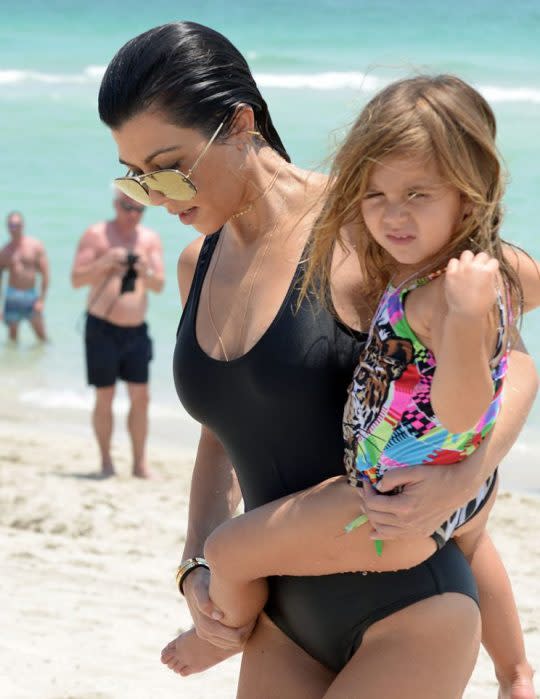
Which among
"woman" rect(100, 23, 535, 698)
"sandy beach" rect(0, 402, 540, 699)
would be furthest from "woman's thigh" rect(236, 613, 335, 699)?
"sandy beach" rect(0, 402, 540, 699)

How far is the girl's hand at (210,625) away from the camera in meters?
2.21

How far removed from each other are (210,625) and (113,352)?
6162 mm

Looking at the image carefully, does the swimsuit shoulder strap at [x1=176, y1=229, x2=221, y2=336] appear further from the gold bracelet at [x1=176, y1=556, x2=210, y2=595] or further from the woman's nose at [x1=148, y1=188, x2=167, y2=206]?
the gold bracelet at [x1=176, y1=556, x2=210, y2=595]

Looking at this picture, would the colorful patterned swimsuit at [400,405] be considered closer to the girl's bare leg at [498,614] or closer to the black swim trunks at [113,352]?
the girl's bare leg at [498,614]

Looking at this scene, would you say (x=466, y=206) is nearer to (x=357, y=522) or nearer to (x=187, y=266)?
(x=357, y=522)

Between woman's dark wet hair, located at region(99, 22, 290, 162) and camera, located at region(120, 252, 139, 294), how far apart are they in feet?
19.7

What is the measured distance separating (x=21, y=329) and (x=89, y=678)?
10.0m

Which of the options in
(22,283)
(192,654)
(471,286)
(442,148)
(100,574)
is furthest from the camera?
(22,283)

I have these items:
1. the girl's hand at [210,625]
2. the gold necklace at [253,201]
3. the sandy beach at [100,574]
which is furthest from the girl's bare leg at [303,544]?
the sandy beach at [100,574]

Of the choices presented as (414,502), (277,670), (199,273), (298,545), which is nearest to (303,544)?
(298,545)

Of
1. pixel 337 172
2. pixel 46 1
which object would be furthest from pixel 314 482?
pixel 46 1

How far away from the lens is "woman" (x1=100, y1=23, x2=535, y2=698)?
1.97 meters

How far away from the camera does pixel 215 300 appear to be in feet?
7.57

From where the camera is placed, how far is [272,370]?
2.05 m
